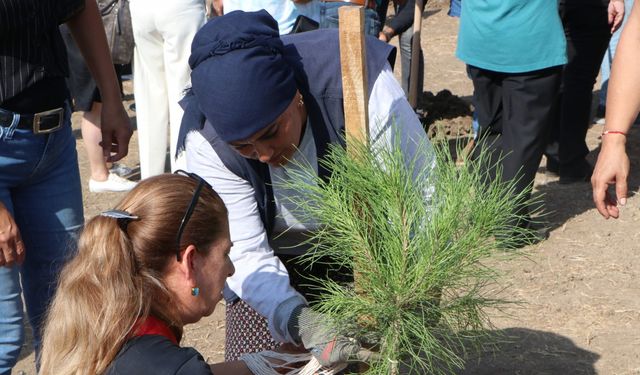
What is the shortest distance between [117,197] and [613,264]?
298 cm

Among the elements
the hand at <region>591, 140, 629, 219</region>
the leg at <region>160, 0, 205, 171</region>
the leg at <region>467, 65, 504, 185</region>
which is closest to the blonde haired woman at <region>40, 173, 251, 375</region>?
the hand at <region>591, 140, 629, 219</region>

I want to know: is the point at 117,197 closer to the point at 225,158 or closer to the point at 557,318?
the point at 557,318

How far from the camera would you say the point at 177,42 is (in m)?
4.80

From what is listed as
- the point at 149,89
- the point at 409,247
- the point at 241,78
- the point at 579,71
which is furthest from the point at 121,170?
the point at 409,247

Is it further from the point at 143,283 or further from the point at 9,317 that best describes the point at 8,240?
the point at 143,283

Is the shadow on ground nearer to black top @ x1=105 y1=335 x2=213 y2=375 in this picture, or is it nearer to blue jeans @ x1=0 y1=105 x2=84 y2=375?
blue jeans @ x1=0 y1=105 x2=84 y2=375

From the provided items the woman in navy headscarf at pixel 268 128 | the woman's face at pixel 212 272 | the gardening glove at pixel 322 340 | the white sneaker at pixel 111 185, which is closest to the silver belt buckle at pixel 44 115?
the woman in navy headscarf at pixel 268 128

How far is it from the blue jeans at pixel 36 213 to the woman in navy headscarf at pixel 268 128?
39 centimetres

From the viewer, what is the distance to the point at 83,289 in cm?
184

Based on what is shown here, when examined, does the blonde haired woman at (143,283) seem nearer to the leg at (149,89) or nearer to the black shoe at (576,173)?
the leg at (149,89)

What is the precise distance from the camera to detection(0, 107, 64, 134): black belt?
2.39m

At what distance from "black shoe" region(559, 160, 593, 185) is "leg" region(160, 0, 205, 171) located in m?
2.27

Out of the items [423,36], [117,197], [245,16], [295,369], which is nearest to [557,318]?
[295,369]

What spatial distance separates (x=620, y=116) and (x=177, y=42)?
2.91 metres
